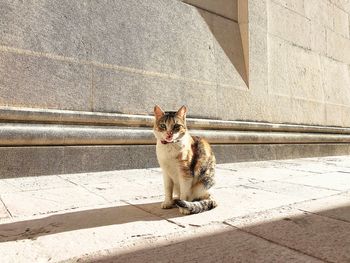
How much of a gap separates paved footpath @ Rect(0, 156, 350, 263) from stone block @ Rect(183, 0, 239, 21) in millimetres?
3629

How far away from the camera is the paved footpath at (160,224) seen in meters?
1.60

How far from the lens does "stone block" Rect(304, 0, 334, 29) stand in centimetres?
791

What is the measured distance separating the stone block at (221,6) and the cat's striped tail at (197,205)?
4179 millimetres

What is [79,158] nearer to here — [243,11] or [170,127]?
[170,127]

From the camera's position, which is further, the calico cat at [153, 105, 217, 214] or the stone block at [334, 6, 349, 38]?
the stone block at [334, 6, 349, 38]

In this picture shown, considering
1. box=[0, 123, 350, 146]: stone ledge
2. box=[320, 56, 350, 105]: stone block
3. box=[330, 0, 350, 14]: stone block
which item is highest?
box=[330, 0, 350, 14]: stone block

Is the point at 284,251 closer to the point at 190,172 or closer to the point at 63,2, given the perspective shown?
the point at 190,172

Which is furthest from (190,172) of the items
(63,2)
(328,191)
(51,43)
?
(63,2)

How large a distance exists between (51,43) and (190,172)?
9.02 ft

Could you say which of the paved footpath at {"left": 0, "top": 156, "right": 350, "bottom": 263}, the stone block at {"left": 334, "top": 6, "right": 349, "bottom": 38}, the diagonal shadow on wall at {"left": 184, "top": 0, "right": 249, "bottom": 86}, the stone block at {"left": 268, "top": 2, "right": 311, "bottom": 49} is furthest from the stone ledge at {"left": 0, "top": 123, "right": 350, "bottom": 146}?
the stone block at {"left": 334, "top": 6, "right": 349, "bottom": 38}

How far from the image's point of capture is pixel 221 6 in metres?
6.12

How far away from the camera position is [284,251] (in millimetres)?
1640

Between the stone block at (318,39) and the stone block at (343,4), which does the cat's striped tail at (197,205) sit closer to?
the stone block at (318,39)

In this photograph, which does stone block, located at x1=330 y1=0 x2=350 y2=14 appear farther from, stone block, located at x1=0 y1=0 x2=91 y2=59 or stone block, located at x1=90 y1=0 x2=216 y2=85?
stone block, located at x1=0 y1=0 x2=91 y2=59
